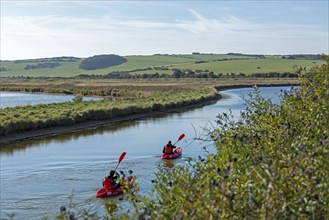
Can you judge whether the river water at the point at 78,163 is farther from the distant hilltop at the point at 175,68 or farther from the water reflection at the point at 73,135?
the distant hilltop at the point at 175,68

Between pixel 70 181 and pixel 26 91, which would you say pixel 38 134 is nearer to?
pixel 70 181

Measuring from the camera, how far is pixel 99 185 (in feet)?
73.4

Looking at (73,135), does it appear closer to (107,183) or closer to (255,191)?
(107,183)

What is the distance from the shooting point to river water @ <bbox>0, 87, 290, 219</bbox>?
19562mm

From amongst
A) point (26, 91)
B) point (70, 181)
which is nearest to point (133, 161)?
point (70, 181)

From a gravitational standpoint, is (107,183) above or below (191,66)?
below

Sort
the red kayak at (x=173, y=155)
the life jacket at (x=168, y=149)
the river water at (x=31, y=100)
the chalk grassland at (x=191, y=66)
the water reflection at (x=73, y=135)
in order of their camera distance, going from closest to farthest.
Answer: the red kayak at (x=173, y=155), the life jacket at (x=168, y=149), the water reflection at (x=73, y=135), the river water at (x=31, y=100), the chalk grassland at (x=191, y=66)

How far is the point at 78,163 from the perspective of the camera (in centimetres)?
2683

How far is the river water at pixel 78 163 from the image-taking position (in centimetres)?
1956

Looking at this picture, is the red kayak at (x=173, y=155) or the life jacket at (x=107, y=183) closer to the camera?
the life jacket at (x=107, y=183)

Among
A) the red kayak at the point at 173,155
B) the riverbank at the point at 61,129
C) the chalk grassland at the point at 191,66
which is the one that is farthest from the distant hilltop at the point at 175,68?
the red kayak at the point at 173,155

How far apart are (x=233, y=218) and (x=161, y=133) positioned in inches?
1209

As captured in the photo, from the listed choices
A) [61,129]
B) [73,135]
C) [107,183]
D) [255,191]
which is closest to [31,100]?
[61,129]

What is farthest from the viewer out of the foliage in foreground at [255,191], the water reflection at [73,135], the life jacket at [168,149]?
the water reflection at [73,135]
